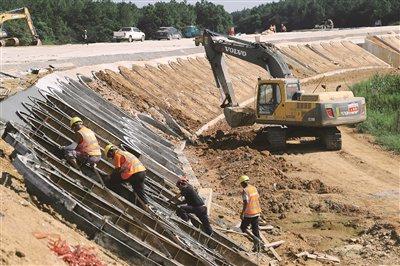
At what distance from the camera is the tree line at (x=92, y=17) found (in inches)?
3155

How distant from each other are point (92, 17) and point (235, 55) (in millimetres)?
62179

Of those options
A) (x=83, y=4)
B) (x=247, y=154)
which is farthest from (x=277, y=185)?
(x=83, y=4)

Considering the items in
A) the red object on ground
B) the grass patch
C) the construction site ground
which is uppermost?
the red object on ground

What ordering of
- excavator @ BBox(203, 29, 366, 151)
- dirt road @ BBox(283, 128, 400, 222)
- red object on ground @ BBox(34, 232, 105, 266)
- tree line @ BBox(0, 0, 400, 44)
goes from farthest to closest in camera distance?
tree line @ BBox(0, 0, 400, 44)
excavator @ BBox(203, 29, 366, 151)
dirt road @ BBox(283, 128, 400, 222)
red object on ground @ BBox(34, 232, 105, 266)

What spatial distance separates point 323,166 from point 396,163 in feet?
8.83

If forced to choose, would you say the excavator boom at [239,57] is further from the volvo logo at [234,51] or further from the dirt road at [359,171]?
the dirt road at [359,171]

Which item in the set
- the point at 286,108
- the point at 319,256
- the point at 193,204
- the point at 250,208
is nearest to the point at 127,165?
the point at 193,204

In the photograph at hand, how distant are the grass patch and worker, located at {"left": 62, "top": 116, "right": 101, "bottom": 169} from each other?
1392 cm

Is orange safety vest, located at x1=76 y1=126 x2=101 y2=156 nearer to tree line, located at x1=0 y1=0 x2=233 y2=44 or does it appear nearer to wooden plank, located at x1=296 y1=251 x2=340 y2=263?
wooden plank, located at x1=296 y1=251 x2=340 y2=263

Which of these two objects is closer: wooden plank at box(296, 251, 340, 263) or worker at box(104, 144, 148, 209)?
worker at box(104, 144, 148, 209)

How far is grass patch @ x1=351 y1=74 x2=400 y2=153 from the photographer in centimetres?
2650

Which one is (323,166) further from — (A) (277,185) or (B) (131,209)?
(B) (131,209)

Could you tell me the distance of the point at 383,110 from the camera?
31.5 m

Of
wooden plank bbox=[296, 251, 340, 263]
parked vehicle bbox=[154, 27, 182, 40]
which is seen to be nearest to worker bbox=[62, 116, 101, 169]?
wooden plank bbox=[296, 251, 340, 263]
